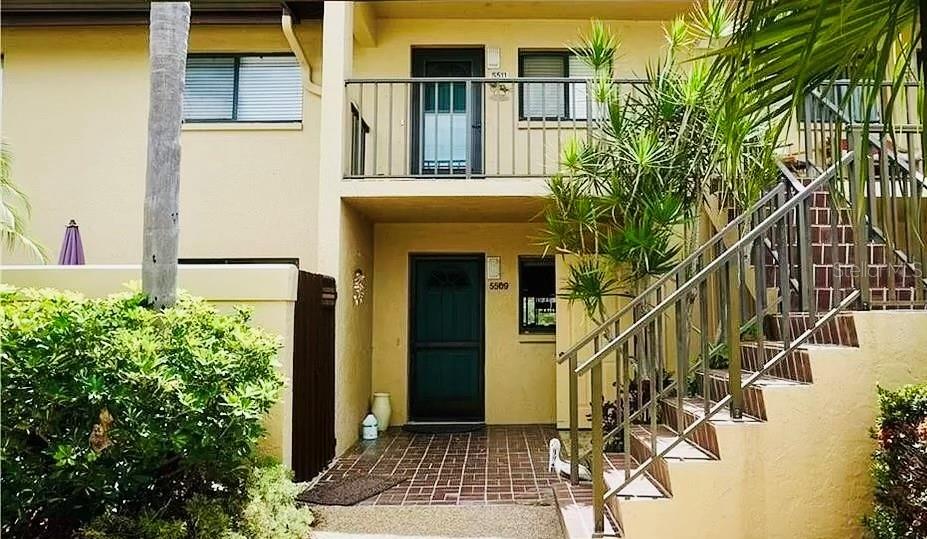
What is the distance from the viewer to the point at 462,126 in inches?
350

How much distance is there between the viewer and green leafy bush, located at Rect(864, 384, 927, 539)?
366 cm

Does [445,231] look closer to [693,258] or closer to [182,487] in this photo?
[693,258]

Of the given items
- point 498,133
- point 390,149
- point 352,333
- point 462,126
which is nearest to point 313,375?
point 352,333

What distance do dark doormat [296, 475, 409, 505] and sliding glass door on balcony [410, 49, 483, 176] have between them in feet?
13.1

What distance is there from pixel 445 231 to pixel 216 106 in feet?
11.4

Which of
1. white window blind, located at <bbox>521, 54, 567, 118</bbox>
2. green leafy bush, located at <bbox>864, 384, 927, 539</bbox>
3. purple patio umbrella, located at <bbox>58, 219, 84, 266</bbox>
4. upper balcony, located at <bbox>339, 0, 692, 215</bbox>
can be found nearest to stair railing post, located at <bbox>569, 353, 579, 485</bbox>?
green leafy bush, located at <bbox>864, 384, 927, 539</bbox>

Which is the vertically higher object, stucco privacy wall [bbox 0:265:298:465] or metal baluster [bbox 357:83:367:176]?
metal baluster [bbox 357:83:367:176]

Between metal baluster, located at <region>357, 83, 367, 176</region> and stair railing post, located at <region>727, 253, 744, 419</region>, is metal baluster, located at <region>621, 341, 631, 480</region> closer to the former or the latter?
stair railing post, located at <region>727, 253, 744, 419</region>

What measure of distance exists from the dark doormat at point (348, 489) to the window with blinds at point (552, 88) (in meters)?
4.99

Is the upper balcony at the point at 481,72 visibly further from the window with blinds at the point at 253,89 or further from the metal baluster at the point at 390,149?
the window with blinds at the point at 253,89

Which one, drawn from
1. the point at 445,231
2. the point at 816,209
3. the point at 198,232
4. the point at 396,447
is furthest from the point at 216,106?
the point at 816,209

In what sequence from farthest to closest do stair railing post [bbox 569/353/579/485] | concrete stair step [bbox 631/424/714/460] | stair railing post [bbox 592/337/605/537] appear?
stair railing post [bbox 569/353/579/485], concrete stair step [bbox 631/424/714/460], stair railing post [bbox 592/337/605/537]

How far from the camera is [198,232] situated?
872 centimetres

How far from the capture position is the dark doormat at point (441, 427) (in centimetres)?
878
